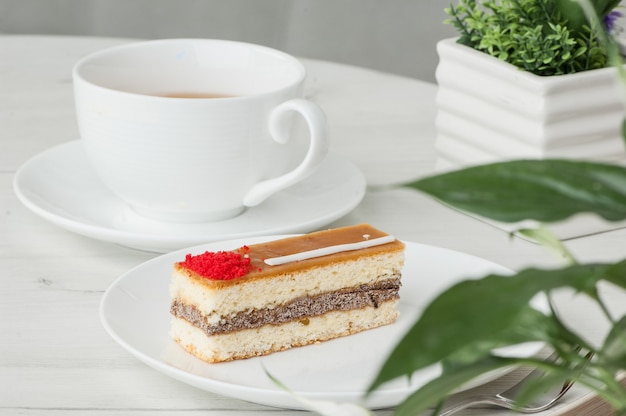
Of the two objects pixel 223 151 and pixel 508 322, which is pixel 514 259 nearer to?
pixel 223 151

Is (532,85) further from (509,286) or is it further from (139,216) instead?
(509,286)

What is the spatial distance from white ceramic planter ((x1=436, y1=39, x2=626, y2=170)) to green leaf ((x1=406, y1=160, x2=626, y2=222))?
65 cm

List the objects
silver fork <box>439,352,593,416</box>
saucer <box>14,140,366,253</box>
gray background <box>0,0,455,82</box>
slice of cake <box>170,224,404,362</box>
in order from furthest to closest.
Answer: gray background <box>0,0,455,82</box> < saucer <box>14,140,366,253</box> < slice of cake <box>170,224,404,362</box> < silver fork <box>439,352,593,416</box>

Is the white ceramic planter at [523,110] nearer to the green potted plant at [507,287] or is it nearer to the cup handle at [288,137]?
the cup handle at [288,137]

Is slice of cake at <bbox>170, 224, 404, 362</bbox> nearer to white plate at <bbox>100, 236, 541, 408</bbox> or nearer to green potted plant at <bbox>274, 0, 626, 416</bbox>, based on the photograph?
white plate at <bbox>100, 236, 541, 408</bbox>

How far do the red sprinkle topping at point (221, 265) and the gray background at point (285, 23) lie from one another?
238 cm

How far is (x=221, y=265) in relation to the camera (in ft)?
2.45

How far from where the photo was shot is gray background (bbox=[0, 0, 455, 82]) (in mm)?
3053

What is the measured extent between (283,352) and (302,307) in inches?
2.3

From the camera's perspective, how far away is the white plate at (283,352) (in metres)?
0.64

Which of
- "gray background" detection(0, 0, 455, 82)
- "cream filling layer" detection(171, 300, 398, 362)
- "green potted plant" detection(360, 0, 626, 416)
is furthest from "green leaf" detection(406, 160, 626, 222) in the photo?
"gray background" detection(0, 0, 455, 82)

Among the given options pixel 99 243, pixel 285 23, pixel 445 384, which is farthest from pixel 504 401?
pixel 285 23

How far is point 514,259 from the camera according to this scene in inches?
36.9

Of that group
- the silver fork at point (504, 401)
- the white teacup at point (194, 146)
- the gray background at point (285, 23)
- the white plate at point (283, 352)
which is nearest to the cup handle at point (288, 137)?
the white teacup at point (194, 146)
